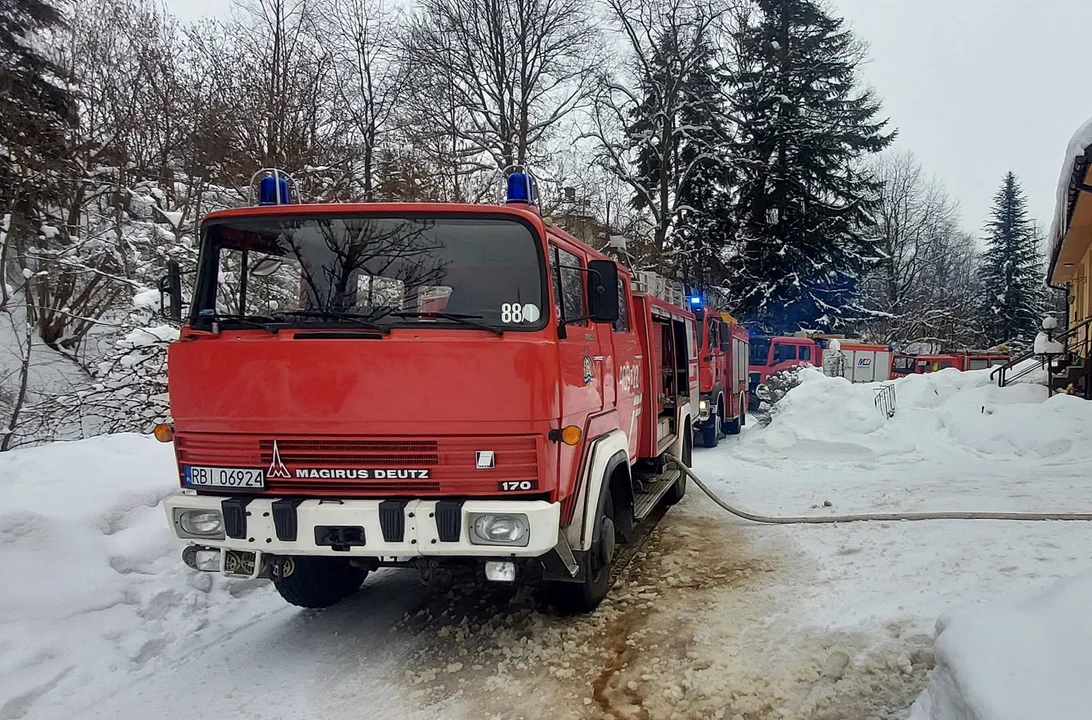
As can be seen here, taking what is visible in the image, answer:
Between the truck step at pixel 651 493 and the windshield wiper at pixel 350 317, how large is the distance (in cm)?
295

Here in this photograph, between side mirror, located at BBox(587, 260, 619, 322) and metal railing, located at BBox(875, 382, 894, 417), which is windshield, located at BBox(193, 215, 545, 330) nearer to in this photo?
side mirror, located at BBox(587, 260, 619, 322)

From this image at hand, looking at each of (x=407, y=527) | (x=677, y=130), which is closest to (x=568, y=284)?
(x=407, y=527)

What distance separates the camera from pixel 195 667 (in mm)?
4293

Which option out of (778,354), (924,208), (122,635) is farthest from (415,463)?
(924,208)

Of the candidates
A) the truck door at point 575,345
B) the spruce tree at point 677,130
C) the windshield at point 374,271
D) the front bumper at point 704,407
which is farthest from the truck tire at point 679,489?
the spruce tree at point 677,130

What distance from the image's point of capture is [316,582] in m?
5.07

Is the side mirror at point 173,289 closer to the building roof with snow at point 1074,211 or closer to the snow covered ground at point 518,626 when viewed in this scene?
the snow covered ground at point 518,626

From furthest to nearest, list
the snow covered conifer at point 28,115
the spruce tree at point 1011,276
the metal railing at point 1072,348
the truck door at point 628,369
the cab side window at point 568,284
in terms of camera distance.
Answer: the spruce tree at point 1011,276 → the metal railing at point 1072,348 → the snow covered conifer at point 28,115 → the truck door at point 628,369 → the cab side window at point 568,284

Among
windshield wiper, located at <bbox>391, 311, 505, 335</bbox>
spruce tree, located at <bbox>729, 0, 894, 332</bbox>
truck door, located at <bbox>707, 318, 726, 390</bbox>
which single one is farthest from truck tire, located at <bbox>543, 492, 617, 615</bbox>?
spruce tree, located at <bbox>729, 0, 894, 332</bbox>

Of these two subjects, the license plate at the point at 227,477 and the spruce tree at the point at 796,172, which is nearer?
the license plate at the point at 227,477

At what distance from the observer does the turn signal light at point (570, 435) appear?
4035 millimetres

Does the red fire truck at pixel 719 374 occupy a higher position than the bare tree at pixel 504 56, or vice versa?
the bare tree at pixel 504 56

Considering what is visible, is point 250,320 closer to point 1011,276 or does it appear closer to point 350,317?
point 350,317

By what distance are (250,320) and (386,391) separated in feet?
3.36
